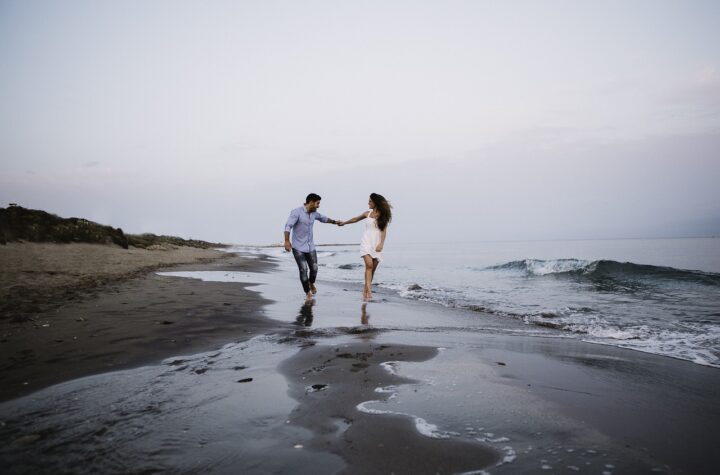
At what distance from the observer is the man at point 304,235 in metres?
8.52

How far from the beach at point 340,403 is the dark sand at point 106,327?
0.11 ft

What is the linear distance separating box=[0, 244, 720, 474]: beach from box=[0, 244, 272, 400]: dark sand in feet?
0.11

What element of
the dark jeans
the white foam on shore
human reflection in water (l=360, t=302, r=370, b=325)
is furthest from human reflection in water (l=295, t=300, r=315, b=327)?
the white foam on shore

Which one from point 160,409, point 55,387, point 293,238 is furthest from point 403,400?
point 293,238

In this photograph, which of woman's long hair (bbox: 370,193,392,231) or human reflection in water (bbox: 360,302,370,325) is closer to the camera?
human reflection in water (bbox: 360,302,370,325)

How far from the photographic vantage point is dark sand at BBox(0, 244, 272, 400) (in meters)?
3.23

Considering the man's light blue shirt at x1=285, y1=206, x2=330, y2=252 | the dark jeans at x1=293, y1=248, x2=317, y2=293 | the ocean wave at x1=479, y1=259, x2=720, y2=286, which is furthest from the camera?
the ocean wave at x1=479, y1=259, x2=720, y2=286

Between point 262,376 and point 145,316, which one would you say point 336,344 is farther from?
point 145,316

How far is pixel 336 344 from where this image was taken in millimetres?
4074

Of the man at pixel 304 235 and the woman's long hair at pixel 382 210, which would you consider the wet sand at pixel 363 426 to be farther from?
the woman's long hair at pixel 382 210

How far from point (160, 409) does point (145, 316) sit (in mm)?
3588

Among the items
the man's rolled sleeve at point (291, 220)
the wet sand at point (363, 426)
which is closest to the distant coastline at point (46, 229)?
the man's rolled sleeve at point (291, 220)

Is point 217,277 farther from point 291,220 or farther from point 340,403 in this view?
point 340,403

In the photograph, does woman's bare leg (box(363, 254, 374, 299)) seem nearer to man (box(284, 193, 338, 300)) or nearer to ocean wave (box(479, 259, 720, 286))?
man (box(284, 193, 338, 300))
